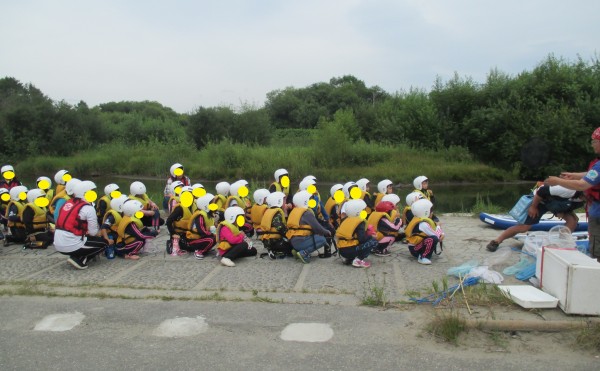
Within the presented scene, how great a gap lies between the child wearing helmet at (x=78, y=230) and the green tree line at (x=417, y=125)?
1947 centimetres

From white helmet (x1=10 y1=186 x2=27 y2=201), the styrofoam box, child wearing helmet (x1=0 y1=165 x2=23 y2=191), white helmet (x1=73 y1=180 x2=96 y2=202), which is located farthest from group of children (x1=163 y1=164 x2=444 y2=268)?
child wearing helmet (x1=0 y1=165 x2=23 y2=191)

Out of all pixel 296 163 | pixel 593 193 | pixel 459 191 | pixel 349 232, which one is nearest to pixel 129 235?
pixel 349 232

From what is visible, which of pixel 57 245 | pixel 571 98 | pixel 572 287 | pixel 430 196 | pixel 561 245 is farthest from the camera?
pixel 571 98

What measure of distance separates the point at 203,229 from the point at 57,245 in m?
2.01

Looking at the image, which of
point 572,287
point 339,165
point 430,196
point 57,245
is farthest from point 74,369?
point 339,165

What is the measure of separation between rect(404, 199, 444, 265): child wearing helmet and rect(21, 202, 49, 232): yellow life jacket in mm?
6205

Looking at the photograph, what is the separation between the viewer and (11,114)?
111 feet

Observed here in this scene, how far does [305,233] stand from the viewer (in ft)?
22.6

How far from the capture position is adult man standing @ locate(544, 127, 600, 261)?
5.06 meters

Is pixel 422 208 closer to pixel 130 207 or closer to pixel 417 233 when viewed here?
pixel 417 233

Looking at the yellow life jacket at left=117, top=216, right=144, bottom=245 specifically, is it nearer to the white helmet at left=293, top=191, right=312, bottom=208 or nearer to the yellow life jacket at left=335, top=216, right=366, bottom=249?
the white helmet at left=293, top=191, right=312, bottom=208

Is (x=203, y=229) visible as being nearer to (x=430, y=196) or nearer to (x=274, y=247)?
(x=274, y=247)

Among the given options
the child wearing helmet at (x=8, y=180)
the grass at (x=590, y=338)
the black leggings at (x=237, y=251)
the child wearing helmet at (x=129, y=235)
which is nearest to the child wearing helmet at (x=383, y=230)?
the black leggings at (x=237, y=251)

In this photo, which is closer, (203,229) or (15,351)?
(15,351)
